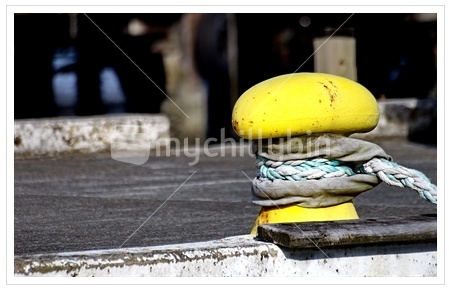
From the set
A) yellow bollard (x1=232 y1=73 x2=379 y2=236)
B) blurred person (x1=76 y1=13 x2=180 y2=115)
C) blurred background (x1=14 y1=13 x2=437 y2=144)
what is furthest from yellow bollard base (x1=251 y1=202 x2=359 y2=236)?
blurred person (x1=76 y1=13 x2=180 y2=115)

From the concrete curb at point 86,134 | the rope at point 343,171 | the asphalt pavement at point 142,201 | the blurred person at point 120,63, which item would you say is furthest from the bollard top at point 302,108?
the blurred person at point 120,63

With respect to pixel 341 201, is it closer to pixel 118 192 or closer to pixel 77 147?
pixel 118 192

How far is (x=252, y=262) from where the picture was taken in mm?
4367

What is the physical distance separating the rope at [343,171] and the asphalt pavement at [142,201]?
0.77m

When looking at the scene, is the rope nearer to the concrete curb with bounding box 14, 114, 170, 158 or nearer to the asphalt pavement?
the asphalt pavement

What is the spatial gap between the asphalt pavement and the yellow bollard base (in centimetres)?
65

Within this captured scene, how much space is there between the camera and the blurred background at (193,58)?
11125 millimetres

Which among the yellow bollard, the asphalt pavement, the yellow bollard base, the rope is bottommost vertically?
the asphalt pavement

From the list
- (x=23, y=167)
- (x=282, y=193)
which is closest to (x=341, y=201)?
(x=282, y=193)

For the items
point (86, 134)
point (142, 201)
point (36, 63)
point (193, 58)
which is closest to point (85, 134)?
point (86, 134)

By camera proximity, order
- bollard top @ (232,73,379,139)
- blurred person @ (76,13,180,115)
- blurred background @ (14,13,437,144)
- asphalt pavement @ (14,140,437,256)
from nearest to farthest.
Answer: bollard top @ (232,73,379,139), asphalt pavement @ (14,140,437,256), blurred background @ (14,13,437,144), blurred person @ (76,13,180,115)

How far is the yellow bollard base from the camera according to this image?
183 inches

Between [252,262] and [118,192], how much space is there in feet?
9.90

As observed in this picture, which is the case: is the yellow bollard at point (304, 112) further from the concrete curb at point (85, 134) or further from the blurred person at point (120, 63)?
the blurred person at point (120, 63)
